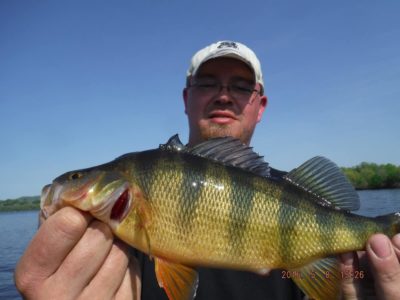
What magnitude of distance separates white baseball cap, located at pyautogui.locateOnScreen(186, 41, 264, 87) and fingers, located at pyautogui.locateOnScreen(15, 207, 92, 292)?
3276 mm

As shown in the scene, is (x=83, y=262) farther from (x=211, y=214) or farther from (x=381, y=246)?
(x=381, y=246)

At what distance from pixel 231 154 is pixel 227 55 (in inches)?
96.7

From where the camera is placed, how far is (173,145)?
101 inches

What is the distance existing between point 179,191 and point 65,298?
3.05ft

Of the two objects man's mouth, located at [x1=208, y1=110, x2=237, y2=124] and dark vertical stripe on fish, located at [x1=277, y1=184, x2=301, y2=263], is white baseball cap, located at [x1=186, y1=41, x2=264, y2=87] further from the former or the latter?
dark vertical stripe on fish, located at [x1=277, y1=184, x2=301, y2=263]

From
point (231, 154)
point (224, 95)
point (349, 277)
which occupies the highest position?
point (224, 95)

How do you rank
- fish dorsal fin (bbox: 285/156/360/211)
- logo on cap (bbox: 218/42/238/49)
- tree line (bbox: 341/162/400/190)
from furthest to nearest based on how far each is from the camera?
tree line (bbox: 341/162/400/190), logo on cap (bbox: 218/42/238/49), fish dorsal fin (bbox: 285/156/360/211)

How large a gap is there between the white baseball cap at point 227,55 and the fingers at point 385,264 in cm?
293

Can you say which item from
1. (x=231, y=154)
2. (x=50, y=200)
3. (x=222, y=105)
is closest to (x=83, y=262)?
(x=50, y=200)

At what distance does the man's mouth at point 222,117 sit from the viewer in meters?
4.61

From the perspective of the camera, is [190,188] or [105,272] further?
[190,188]

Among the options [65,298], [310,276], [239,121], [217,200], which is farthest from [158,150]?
[239,121]

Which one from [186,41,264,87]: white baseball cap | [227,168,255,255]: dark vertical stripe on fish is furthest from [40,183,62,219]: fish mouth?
[186,41,264,87]: white baseball cap

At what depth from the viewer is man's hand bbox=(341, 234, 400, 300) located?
8.23ft
